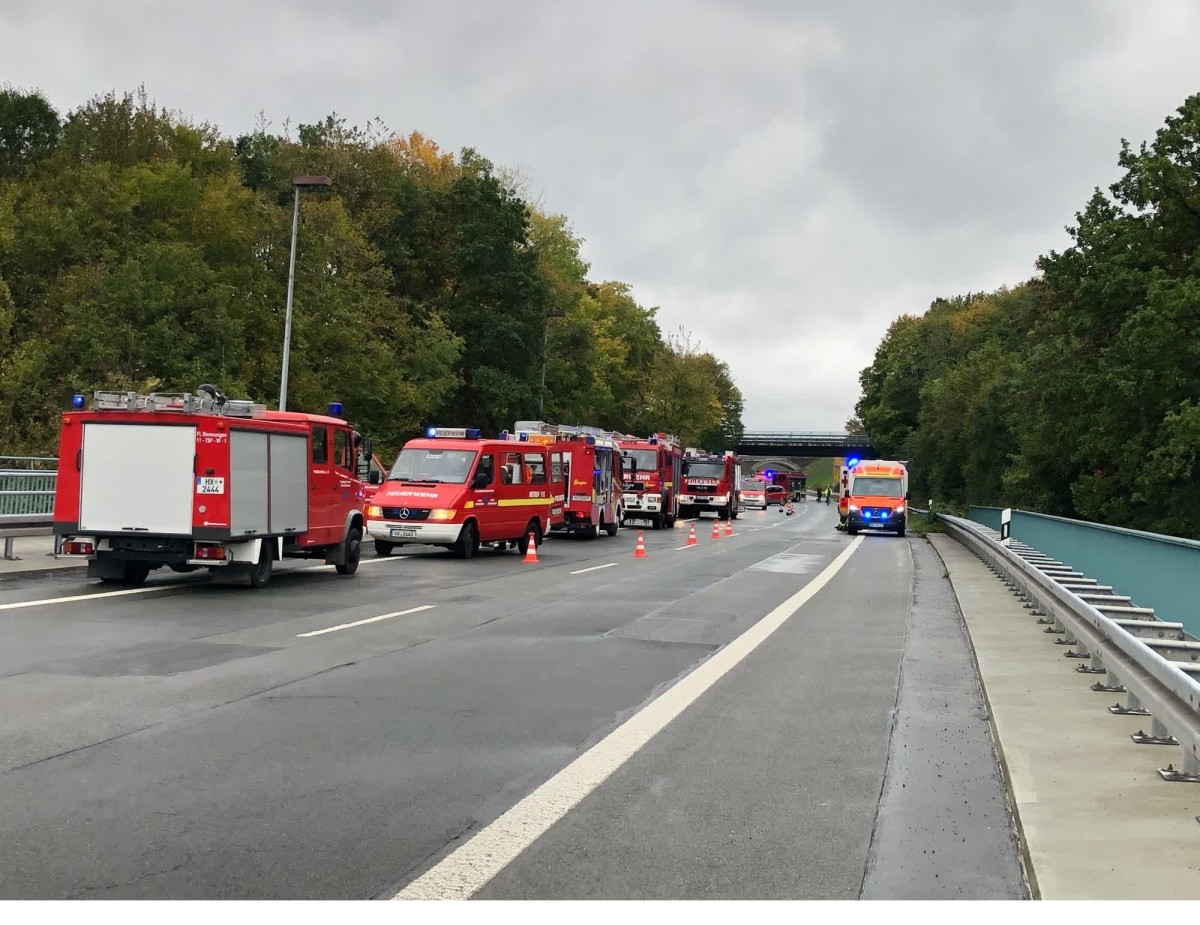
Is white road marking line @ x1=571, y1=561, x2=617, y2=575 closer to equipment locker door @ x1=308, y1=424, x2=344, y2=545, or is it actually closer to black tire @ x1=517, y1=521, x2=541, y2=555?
black tire @ x1=517, y1=521, x2=541, y2=555

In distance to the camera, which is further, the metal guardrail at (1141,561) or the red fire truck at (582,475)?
the red fire truck at (582,475)

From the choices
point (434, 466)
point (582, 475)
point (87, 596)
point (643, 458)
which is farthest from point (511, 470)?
point (643, 458)

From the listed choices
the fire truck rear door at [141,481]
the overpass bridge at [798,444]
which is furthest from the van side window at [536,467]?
the overpass bridge at [798,444]

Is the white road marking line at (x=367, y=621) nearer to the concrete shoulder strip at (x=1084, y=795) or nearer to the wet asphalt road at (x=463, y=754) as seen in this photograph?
the wet asphalt road at (x=463, y=754)

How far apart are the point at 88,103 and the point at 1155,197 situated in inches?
1612

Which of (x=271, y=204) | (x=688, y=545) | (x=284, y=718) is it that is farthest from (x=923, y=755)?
(x=271, y=204)

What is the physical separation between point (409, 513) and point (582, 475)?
10998 mm

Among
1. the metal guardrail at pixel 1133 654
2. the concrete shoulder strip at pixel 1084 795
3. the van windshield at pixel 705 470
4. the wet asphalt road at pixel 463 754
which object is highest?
the van windshield at pixel 705 470

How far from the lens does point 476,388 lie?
60.9 m

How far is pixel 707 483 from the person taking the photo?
59656mm

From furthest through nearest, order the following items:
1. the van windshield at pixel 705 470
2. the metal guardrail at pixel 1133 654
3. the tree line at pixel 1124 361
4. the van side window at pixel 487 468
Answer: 1. the van windshield at pixel 705 470
2. the tree line at pixel 1124 361
3. the van side window at pixel 487 468
4. the metal guardrail at pixel 1133 654

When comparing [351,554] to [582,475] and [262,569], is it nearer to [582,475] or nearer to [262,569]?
[262,569]

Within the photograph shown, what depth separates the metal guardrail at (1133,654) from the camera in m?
6.52

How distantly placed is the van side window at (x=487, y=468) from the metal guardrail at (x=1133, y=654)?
11074 millimetres
